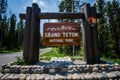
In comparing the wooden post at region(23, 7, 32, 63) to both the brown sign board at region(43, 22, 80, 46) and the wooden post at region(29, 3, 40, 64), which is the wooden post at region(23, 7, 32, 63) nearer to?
the wooden post at region(29, 3, 40, 64)

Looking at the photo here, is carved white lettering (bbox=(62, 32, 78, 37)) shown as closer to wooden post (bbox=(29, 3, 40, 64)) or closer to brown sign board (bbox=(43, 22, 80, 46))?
brown sign board (bbox=(43, 22, 80, 46))

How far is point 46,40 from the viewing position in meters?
9.63

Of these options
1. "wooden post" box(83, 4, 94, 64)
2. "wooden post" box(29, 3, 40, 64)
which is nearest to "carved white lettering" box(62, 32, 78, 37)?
"wooden post" box(83, 4, 94, 64)

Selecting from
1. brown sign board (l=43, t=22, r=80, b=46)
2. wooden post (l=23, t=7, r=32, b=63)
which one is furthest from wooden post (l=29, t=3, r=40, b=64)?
brown sign board (l=43, t=22, r=80, b=46)

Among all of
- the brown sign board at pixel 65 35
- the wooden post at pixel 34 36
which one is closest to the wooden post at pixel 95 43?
the brown sign board at pixel 65 35

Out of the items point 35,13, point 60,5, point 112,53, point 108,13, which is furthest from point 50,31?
point 108,13

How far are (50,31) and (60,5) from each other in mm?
22894

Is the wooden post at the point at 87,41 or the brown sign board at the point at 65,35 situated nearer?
the wooden post at the point at 87,41

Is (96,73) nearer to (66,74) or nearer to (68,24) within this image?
(66,74)

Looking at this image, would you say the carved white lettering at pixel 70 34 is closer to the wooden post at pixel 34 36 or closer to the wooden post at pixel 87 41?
the wooden post at pixel 87 41

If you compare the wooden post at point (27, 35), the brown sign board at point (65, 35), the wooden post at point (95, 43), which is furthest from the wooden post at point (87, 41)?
the wooden post at point (27, 35)

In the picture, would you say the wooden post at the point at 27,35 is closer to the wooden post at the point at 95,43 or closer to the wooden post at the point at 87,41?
the wooden post at the point at 87,41

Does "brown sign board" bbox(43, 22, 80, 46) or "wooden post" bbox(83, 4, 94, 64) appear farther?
"brown sign board" bbox(43, 22, 80, 46)

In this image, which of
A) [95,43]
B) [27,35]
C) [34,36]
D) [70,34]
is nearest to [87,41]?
[95,43]
